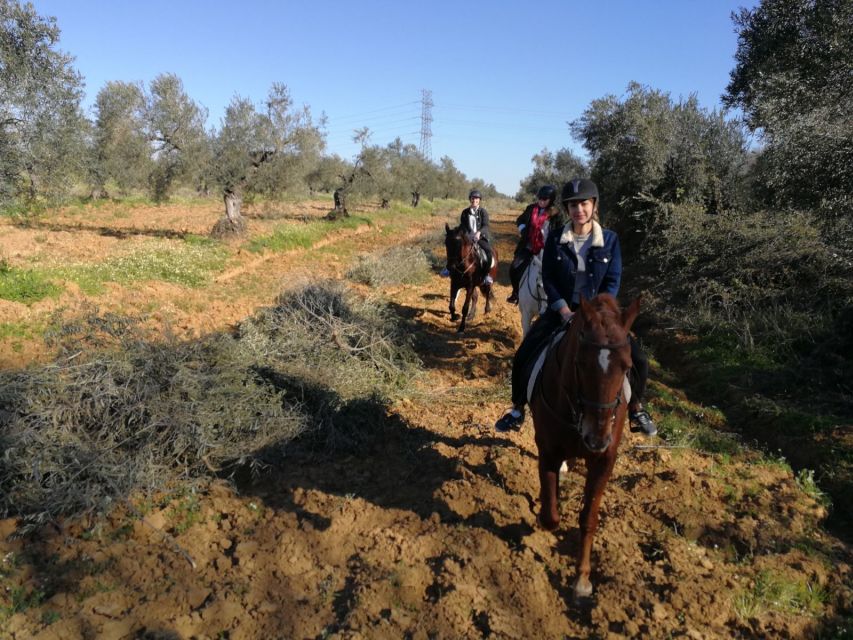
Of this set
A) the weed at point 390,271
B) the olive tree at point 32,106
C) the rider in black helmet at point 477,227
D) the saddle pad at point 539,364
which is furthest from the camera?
the weed at point 390,271

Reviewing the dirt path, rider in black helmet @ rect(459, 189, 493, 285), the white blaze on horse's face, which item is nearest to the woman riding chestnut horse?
the white blaze on horse's face

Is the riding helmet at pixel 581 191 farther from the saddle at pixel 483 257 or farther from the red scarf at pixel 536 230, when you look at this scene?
the saddle at pixel 483 257

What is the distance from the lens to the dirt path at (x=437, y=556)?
335 centimetres

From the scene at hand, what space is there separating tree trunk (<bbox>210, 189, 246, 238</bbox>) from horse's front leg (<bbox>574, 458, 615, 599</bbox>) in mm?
20716

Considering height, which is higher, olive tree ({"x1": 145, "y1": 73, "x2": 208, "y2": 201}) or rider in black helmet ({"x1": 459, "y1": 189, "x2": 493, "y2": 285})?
olive tree ({"x1": 145, "y1": 73, "x2": 208, "y2": 201})

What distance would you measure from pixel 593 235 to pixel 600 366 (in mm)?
1695

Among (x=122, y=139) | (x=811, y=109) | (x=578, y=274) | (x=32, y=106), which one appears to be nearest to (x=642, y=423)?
(x=578, y=274)

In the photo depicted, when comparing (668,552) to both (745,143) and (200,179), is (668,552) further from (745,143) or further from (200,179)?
(200,179)

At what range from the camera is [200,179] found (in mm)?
22531

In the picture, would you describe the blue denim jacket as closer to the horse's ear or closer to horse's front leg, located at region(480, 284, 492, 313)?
the horse's ear

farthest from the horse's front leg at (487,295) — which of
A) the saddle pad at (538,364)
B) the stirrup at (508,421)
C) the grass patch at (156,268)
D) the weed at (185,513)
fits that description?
the grass patch at (156,268)

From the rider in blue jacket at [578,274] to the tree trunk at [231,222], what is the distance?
1964cm

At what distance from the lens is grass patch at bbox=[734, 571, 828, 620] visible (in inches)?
136

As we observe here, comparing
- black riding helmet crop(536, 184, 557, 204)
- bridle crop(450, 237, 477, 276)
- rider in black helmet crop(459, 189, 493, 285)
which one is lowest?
bridle crop(450, 237, 477, 276)
